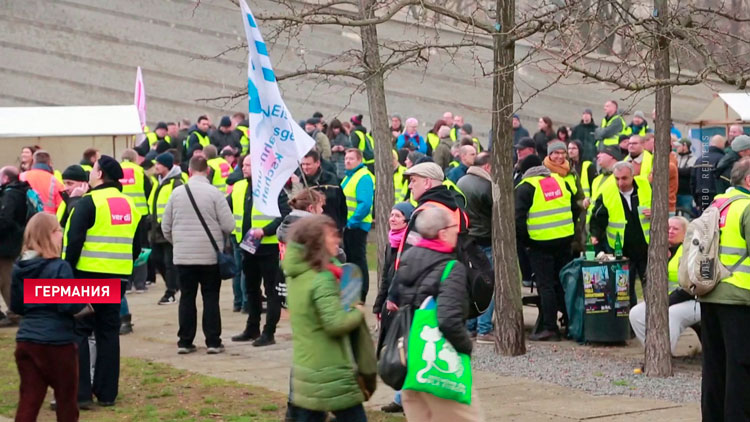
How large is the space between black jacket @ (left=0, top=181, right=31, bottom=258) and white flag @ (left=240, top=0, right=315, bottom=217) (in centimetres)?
488

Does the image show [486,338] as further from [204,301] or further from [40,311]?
[40,311]

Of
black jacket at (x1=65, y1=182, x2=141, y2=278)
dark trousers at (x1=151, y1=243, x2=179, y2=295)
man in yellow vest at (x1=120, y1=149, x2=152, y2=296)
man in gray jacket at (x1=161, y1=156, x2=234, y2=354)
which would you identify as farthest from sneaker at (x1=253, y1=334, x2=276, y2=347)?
man in yellow vest at (x1=120, y1=149, x2=152, y2=296)

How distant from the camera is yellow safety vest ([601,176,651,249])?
13.0m

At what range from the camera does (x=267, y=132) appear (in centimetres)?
1007

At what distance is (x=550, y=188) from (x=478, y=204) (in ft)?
2.98

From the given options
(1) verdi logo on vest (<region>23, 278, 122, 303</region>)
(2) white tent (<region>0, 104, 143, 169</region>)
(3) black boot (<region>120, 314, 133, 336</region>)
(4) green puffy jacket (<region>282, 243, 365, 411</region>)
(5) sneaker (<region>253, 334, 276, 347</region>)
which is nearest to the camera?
(4) green puffy jacket (<region>282, 243, 365, 411</region>)

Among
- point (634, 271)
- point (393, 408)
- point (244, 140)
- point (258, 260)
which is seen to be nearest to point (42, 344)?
point (393, 408)

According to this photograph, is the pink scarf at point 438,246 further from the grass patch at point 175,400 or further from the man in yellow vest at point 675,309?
the man in yellow vest at point 675,309

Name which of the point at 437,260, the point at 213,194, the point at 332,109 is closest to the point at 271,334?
the point at 213,194

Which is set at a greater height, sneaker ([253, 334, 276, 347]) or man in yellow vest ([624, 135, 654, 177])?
man in yellow vest ([624, 135, 654, 177])

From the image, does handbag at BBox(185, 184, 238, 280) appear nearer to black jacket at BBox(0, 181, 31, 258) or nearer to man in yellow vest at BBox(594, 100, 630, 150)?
black jacket at BBox(0, 181, 31, 258)

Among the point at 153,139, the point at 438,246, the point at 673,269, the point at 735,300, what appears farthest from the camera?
the point at 153,139

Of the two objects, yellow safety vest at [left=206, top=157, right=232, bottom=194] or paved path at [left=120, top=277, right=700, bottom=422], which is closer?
paved path at [left=120, top=277, right=700, bottom=422]

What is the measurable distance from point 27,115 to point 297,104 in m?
14.0
